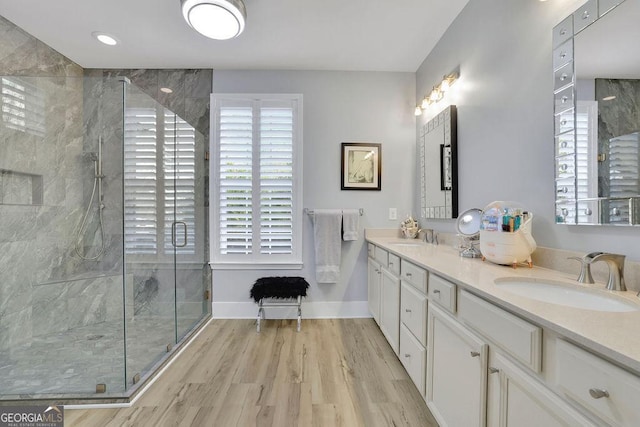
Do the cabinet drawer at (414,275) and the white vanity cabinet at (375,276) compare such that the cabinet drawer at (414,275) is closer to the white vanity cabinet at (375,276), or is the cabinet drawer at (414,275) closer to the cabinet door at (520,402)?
the white vanity cabinet at (375,276)

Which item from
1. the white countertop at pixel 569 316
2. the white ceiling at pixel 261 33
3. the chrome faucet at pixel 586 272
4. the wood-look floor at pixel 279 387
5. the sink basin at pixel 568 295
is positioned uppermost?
the white ceiling at pixel 261 33

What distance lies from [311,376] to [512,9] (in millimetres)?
2530

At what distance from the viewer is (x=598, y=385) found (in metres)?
0.54

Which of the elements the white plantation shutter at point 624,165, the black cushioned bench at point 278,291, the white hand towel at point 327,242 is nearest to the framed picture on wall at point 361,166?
the white hand towel at point 327,242

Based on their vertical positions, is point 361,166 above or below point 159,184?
above

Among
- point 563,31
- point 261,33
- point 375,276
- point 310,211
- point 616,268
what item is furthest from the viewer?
point 310,211

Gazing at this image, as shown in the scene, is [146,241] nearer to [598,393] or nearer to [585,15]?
[598,393]

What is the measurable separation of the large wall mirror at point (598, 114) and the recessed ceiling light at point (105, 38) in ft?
10.4

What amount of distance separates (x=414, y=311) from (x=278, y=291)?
1332mm

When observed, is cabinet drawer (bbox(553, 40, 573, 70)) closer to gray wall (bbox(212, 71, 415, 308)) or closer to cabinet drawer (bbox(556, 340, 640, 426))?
cabinet drawer (bbox(556, 340, 640, 426))

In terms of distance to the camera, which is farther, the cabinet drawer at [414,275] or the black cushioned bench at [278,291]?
the black cushioned bench at [278,291]

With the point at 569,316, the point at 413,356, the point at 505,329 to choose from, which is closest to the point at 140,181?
the point at 413,356

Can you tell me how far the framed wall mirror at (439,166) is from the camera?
2.03 metres

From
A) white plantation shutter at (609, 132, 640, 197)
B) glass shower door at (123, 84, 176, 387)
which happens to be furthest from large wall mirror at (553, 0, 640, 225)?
glass shower door at (123, 84, 176, 387)
